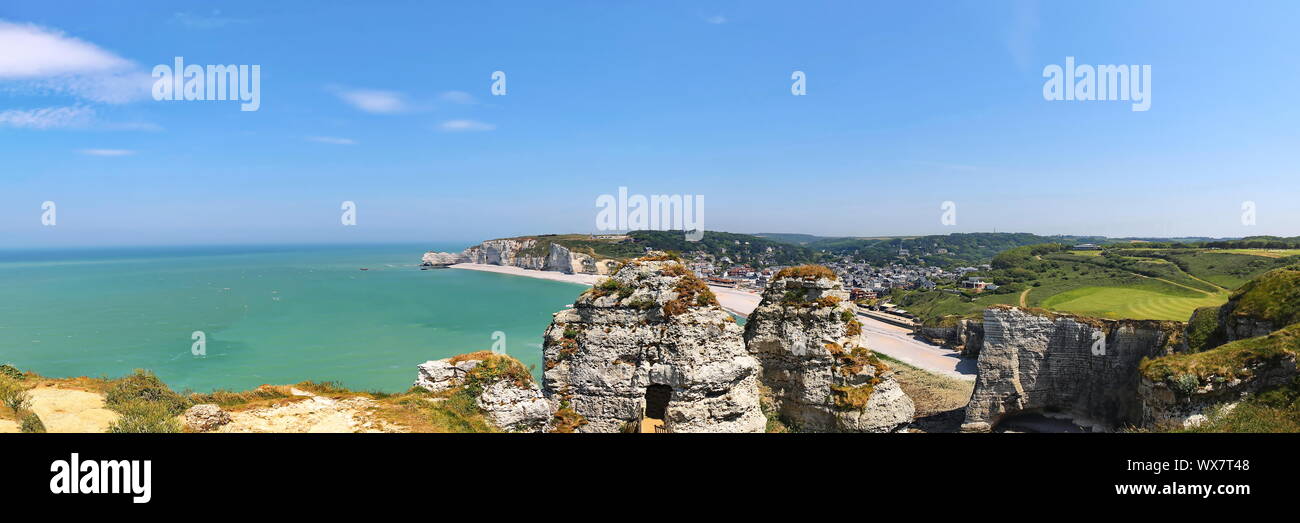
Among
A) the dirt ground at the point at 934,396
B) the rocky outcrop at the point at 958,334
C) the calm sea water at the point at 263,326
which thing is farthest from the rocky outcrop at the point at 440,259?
the dirt ground at the point at 934,396

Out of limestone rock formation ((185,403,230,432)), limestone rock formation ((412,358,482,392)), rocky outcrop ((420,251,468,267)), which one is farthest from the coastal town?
rocky outcrop ((420,251,468,267))

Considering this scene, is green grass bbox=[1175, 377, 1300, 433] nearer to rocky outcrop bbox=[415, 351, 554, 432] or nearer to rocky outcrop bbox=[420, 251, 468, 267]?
rocky outcrop bbox=[415, 351, 554, 432]

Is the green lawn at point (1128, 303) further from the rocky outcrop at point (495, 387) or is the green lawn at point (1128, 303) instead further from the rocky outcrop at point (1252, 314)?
the rocky outcrop at point (495, 387)
